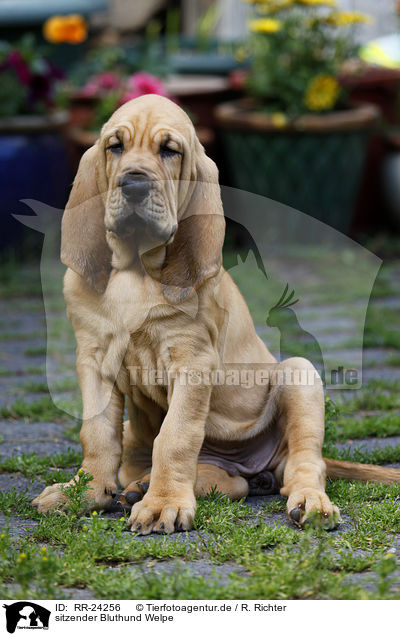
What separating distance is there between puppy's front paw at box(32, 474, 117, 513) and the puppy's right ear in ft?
2.30

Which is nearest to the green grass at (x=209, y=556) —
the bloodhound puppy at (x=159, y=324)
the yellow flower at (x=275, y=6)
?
the bloodhound puppy at (x=159, y=324)

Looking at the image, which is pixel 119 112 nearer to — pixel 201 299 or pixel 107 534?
pixel 201 299

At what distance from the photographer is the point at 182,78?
31.3 feet

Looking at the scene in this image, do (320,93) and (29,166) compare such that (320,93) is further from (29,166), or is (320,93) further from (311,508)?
(311,508)

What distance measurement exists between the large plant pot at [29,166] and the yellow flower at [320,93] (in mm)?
2138

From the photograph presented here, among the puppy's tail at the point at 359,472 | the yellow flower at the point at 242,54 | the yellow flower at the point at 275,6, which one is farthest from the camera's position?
the yellow flower at the point at 242,54

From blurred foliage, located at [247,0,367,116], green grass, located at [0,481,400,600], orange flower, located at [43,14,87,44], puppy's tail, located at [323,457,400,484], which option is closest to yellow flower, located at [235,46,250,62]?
blurred foliage, located at [247,0,367,116]

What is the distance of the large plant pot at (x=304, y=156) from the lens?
8.04 m

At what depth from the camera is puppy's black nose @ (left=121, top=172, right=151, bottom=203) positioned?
10.1 feet

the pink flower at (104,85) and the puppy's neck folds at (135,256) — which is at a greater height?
the pink flower at (104,85)

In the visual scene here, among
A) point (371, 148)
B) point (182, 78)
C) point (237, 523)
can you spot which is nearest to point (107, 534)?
point (237, 523)
